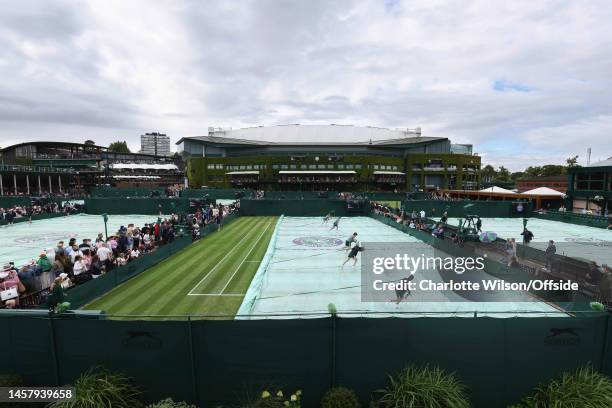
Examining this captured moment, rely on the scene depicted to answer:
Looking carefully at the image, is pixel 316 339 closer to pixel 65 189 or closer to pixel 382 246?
pixel 382 246

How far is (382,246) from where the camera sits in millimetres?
24406

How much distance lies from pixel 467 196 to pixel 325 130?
213 ft

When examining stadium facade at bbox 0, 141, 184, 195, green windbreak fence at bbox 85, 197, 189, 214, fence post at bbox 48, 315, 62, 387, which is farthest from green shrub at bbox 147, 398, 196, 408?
stadium facade at bbox 0, 141, 184, 195

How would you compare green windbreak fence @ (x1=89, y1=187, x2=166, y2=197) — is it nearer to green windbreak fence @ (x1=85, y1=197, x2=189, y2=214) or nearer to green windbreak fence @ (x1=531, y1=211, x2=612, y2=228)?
green windbreak fence @ (x1=85, y1=197, x2=189, y2=214)

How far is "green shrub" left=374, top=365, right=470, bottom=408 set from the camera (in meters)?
6.01

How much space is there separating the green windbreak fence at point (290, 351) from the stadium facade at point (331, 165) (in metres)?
91.4

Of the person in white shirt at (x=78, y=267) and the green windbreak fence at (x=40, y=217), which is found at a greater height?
the person in white shirt at (x=78, y=267)

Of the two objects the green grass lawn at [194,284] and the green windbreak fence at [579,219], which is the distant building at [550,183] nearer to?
the green windbreak fence at [579,219]

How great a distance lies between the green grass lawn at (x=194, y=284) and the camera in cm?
1330

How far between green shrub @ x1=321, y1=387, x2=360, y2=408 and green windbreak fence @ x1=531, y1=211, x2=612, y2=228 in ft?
131

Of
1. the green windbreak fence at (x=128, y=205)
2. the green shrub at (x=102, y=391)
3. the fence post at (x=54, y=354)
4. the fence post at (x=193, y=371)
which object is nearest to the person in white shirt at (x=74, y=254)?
the fence post at (x=54, y=354)

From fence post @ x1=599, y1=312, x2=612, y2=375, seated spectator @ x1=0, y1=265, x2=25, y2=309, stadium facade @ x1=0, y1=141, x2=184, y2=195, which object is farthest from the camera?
stadium facade @ x1=0, y1=141, x2=184, y2=195

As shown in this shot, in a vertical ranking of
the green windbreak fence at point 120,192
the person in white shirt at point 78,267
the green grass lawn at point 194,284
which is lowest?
the green grass lawn at point 194,284

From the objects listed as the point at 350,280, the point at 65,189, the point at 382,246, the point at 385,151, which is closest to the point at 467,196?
the point at 385,151
